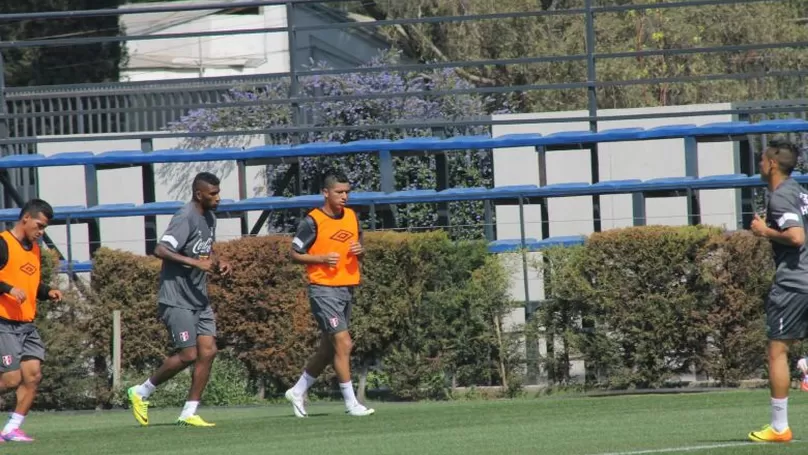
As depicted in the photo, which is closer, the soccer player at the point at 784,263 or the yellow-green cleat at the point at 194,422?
the soccer player at the point at 784,263

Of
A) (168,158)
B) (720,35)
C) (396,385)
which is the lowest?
(396,385)

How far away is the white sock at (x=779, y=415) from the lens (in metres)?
8.66

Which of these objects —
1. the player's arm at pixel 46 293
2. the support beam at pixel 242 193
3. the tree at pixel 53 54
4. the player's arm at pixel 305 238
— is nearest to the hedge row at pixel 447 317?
the player's arm at pixel 305 238

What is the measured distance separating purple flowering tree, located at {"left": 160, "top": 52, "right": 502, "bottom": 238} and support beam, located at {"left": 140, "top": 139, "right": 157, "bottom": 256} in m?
1.96

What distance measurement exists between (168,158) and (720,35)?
59.4ft

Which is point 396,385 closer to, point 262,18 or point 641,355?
point 641,355

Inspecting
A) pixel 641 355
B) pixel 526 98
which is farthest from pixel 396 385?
pixel 526 98

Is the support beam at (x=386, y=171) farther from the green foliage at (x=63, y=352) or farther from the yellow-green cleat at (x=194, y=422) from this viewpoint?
the yellow-green cleat at (x=194, y=422)

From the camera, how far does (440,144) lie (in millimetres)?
17547

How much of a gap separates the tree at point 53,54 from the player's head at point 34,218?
23.8 metres

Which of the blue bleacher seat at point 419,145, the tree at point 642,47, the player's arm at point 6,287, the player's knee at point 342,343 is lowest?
the player's knee at point 342,343

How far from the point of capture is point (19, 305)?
1086 centimetres

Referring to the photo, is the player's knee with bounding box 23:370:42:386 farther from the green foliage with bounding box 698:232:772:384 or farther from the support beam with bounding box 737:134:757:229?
the support beam with bounding box 737:134:757:229

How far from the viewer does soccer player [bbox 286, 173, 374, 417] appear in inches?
467
